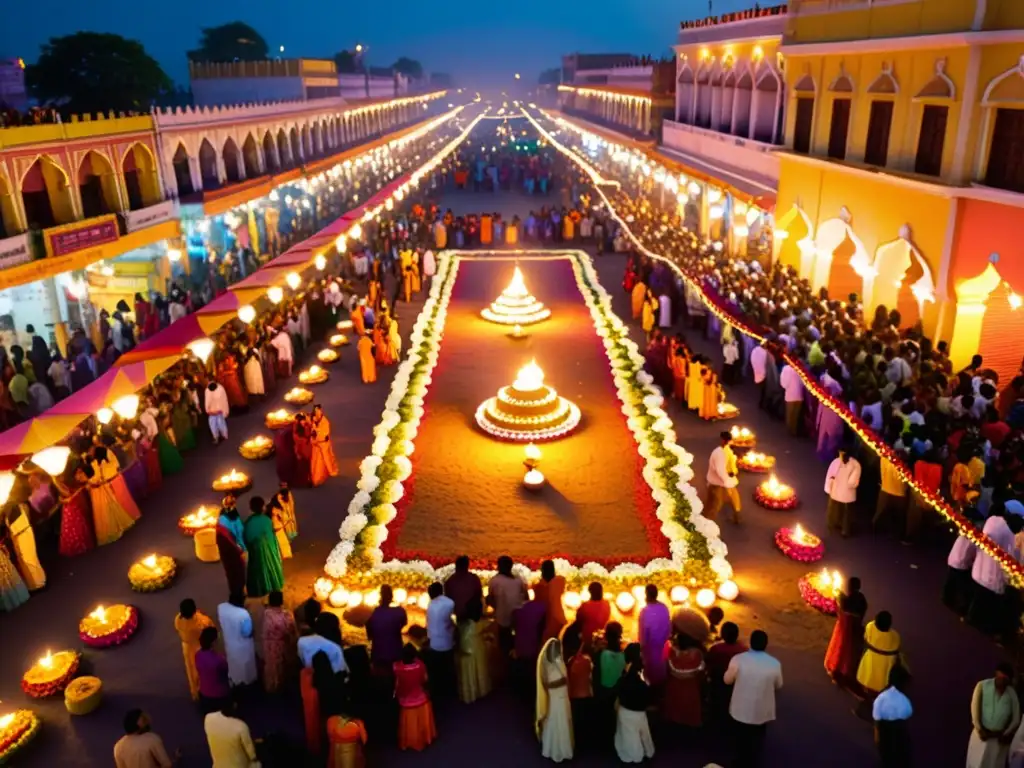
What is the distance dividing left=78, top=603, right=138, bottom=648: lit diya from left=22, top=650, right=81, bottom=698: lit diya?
0.37 m

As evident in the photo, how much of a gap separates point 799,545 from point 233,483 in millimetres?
8103

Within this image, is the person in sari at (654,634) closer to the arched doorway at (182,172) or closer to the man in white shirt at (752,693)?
the man in white shirt at (752,693)

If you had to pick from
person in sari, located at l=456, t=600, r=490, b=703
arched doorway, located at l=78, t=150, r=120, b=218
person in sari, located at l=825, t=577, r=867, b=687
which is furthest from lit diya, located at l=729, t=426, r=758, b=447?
arched doorway, located at l=78, t=150, r=120, b=218

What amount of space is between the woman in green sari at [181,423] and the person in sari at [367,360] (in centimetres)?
398

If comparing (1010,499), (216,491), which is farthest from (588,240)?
(1010,499)

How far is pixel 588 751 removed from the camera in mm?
7586

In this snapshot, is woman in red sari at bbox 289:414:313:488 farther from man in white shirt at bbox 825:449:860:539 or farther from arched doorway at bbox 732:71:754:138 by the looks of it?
arched doorway at bbox 732:71:754:138

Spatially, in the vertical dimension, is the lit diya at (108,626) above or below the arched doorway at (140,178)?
below

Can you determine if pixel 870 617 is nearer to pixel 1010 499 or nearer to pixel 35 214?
pixel 1010 499

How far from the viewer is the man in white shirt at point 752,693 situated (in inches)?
279

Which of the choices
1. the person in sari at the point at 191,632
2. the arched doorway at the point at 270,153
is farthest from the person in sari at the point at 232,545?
the arched doorway at the point at 270,153

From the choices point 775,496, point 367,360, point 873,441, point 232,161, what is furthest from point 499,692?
point 232,161

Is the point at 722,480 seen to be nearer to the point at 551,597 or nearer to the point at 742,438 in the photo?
the point at 742,438

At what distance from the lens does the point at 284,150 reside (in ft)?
115
